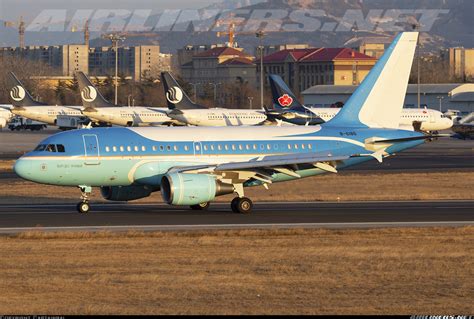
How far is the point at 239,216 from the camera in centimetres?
3856

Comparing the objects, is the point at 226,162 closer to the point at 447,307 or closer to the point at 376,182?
the point at 376,182

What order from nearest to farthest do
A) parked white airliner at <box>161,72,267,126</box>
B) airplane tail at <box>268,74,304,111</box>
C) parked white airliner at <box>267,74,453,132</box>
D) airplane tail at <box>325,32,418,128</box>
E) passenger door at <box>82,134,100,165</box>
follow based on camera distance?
1. passenger door at <box>82,134,100,165</box>
2. airplane tail at <box>325,32,418,128</box>
3. parked white airliner at <box>267,74,453,132</box>
4. airplane tail at <box>268,74,304,111</box>
5. parked white airliner at <box>161,72,267,126</box>

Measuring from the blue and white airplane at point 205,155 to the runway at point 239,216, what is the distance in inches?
34.7

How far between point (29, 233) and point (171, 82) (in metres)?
88.0

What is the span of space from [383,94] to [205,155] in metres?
7.82

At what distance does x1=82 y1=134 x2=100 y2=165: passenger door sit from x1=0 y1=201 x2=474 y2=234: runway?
181 centimetres

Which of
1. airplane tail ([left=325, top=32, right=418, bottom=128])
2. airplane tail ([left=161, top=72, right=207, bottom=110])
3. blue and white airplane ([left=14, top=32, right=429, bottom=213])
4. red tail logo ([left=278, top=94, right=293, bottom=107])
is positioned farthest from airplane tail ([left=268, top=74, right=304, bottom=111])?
blue and white airplane ([left=14, top=32, right=429, bottom=213])

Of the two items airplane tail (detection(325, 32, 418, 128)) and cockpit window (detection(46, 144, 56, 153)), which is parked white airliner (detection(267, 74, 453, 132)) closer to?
airplane tail (detection(325, 32, 418, 128))

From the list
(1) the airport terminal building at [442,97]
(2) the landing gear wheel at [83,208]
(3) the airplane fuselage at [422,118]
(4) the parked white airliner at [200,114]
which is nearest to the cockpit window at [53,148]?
(2) the landing gear wheel at [83,208]

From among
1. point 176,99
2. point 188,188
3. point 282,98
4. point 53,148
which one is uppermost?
point 176,99

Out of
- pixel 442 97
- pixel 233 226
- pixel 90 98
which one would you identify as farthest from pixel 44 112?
pixel 233 226

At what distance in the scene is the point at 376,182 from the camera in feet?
180

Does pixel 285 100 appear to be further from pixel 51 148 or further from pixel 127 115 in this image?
pixel 51 148

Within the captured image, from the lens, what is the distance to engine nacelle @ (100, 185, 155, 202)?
4047cm
